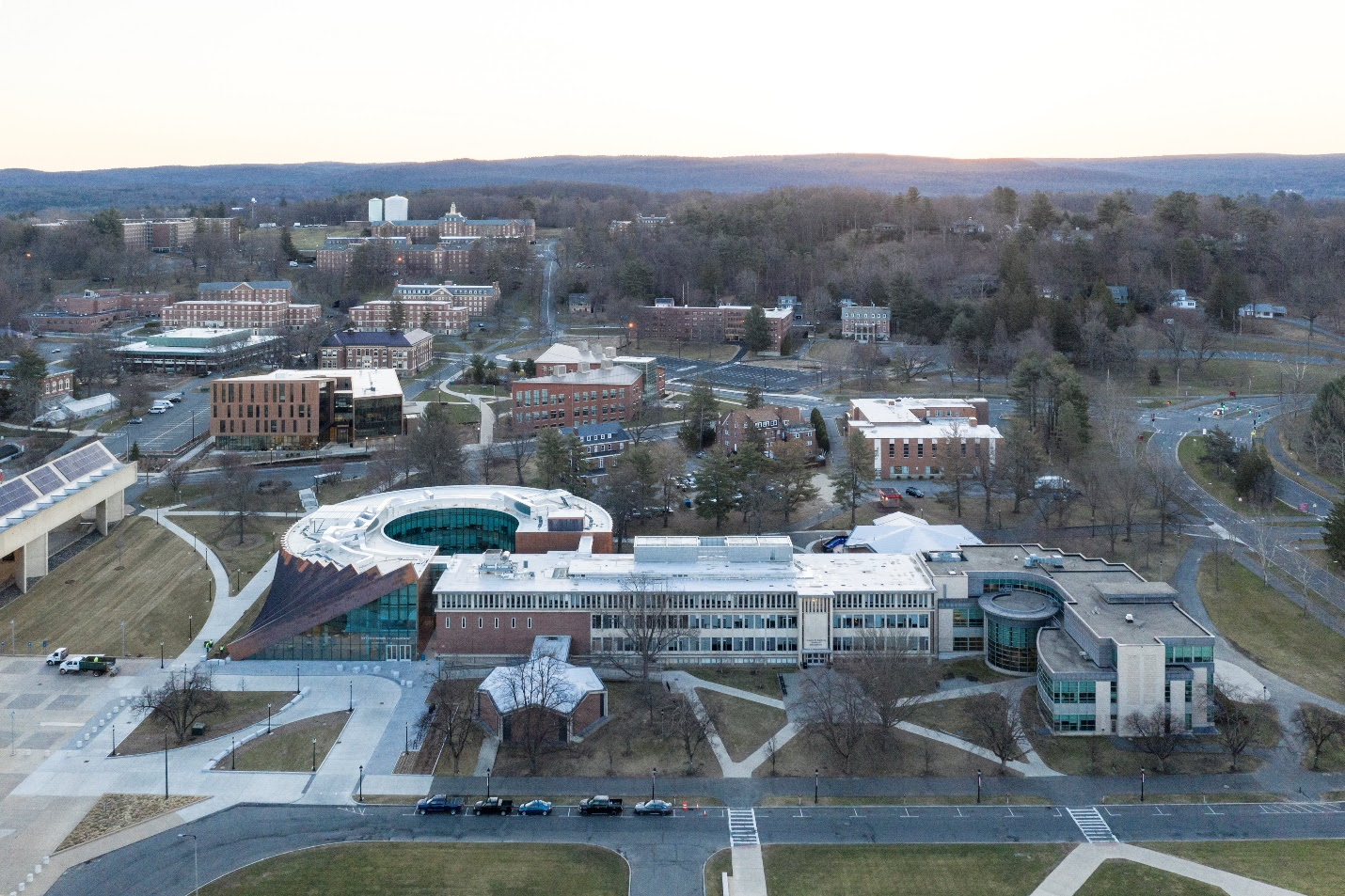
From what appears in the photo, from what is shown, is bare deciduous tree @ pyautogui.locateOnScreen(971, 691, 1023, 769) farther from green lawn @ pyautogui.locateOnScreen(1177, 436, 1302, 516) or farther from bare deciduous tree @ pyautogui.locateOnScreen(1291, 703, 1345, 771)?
green lawn @ pyautogui.locateOnScreen(1177, 436, 1302, 516)

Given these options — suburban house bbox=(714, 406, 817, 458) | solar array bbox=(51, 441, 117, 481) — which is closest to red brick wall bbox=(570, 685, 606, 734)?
solar array bbox=(51, 441, 117, 481)

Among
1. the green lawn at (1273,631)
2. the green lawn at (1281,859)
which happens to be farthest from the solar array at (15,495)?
the green lawn at (1273,631)

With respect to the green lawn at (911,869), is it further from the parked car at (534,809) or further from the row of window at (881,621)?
the row of window at (881,621)

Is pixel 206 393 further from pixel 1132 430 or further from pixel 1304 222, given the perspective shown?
pixel 1304 222

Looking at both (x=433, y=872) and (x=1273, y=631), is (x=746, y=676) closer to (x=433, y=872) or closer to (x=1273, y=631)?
(x=433, y=872)

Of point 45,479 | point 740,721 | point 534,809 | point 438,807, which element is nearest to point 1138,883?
point 740,721

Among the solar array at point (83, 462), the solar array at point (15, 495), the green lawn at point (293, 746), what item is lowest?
the green lawn at point (293, 746)
